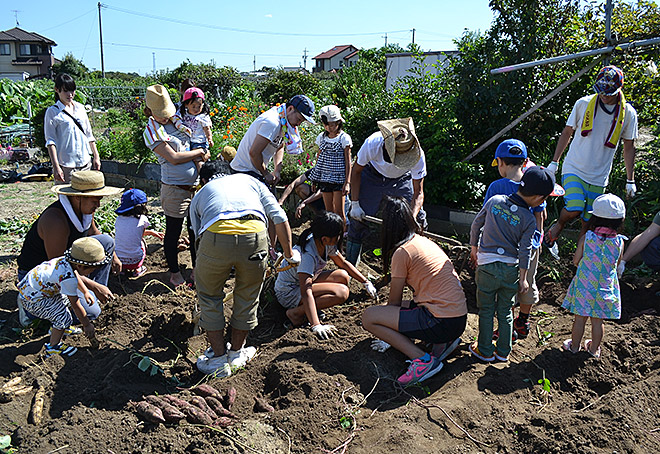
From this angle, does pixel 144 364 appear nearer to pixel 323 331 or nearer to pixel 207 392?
pixel 207 392

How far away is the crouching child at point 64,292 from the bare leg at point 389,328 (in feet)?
6.67

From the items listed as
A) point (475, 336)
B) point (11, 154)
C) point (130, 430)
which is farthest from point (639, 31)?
point (11, 154)

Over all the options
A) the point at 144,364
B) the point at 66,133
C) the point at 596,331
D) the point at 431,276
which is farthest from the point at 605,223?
the point at 66,133

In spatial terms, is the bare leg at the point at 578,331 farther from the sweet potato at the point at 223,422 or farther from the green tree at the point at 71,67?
the green tree at the point at 71,67

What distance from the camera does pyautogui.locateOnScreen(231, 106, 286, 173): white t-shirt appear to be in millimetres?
4812

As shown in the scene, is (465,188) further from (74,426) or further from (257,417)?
(74,426)

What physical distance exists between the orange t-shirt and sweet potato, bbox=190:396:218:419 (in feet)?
5.04

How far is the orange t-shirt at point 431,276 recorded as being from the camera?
3.69m

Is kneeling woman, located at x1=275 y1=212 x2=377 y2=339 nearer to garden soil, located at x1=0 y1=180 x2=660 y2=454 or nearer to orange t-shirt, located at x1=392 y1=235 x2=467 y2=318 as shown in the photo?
garden soil, located at x1=0 y1=180 x2=660 y2=454

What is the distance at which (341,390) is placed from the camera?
3477mm

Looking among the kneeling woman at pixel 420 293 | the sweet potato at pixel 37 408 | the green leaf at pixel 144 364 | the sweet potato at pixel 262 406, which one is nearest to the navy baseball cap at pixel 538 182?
the kneeling woman at pixel 420 293

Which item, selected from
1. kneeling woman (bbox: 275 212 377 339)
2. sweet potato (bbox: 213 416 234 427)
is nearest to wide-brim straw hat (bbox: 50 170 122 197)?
kneeling woman (bbox: 275 212 377 339)

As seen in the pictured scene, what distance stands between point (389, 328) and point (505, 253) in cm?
99

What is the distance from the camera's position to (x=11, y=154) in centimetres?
1309
